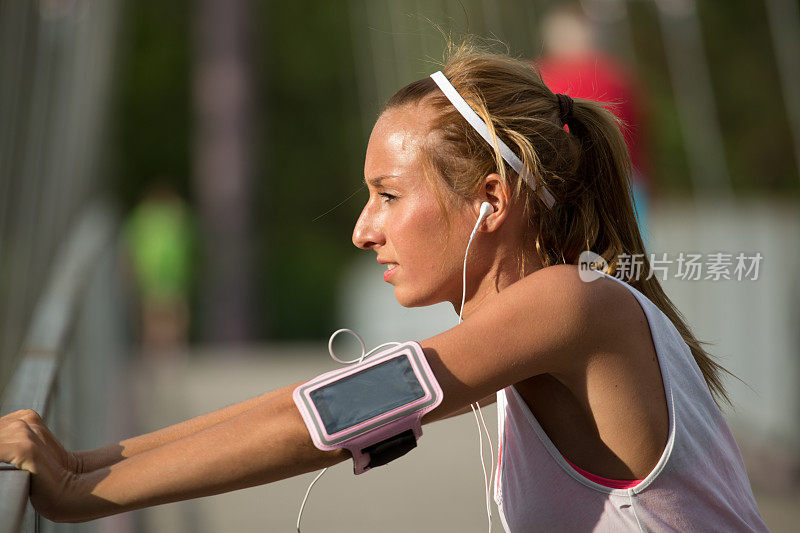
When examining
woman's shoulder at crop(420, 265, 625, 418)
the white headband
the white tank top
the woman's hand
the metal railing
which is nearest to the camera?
the metal railing

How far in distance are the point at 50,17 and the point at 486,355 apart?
8.21m

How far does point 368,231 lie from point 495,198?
0.24 meters

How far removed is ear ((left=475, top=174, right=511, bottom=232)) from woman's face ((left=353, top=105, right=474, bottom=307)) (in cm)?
3

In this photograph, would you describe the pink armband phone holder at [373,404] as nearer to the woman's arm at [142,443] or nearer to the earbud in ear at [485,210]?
the woman's arm at [142,443]

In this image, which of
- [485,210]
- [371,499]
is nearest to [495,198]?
[485,210]

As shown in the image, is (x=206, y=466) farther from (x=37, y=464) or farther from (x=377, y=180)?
(x=377, y=180)

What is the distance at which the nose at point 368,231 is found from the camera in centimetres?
201

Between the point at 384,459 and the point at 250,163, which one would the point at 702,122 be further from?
the point at 384,459

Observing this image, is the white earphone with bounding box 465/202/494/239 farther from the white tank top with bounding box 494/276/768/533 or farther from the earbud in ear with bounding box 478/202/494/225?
the white tank top with bounding box 494/276/768/533

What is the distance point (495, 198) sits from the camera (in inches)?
78.6

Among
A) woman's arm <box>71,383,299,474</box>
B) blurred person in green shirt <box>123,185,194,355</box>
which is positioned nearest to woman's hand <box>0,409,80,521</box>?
woman's arm <box>71,383,299,474</box>

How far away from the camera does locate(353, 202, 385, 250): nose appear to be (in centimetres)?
201

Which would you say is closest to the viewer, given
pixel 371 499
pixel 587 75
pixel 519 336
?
pixel 519 336

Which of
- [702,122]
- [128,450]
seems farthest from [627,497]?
[702,122]
